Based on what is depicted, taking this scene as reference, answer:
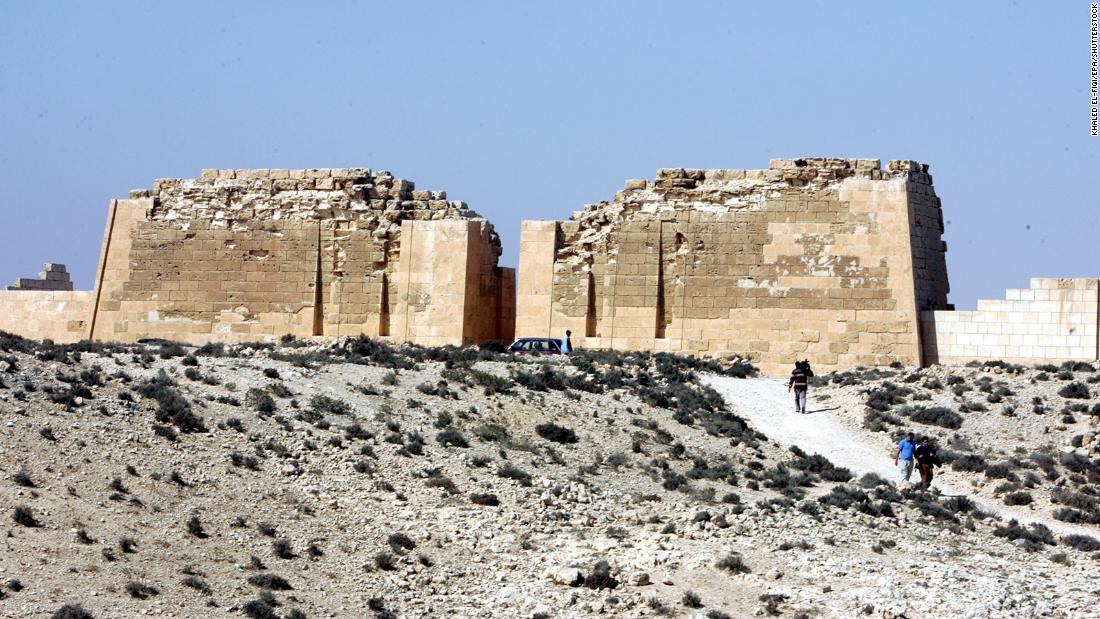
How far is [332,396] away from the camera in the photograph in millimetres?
24547

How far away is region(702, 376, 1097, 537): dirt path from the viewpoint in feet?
82.7

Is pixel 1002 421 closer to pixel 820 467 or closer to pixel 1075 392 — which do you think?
pixel 1075 392

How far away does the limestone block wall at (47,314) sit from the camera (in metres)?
36.6

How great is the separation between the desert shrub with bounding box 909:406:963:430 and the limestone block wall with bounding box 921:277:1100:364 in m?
3.94

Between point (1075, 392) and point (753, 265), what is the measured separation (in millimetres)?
7176

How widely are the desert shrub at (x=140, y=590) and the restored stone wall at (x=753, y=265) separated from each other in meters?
17.8

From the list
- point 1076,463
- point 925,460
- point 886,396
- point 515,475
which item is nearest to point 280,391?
point 515,475

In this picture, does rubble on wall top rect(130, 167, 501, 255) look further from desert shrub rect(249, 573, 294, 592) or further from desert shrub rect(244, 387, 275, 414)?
desert shrub rect(249, 573, 294, 592)

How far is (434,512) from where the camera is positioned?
66.4 feet

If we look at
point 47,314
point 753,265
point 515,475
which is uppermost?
point 753,265

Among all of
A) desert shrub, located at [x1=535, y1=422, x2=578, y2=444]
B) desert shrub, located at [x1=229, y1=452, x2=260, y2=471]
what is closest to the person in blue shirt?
desert shrub, located at [x1=535, y1=422, x2=578, y2=444]

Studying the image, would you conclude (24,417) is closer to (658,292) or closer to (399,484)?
(399,484)

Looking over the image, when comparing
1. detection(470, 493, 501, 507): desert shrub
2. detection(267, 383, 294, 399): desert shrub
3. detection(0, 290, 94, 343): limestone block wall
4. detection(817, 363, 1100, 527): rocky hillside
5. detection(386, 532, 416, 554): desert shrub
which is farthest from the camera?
detection(0, 290, 94, 343): limestone block wall

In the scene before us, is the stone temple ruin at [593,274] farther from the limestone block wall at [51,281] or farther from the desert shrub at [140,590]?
the desert shrub at [140,590]
